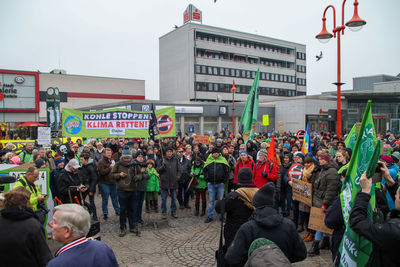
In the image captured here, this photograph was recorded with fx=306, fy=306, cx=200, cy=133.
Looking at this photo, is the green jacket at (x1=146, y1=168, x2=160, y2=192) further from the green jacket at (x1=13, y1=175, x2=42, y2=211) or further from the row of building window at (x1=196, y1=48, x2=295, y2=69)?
the row of building window at (x1=196, y1=48, x2=295, y2=69)

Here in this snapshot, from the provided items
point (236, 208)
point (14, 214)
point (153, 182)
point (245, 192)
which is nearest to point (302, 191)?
Answer: point (245, 192)

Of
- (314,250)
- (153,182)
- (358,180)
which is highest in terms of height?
(358,180)

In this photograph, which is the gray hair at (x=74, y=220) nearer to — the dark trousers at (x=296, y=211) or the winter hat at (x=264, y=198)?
the winter hat at (x=264, y=198)

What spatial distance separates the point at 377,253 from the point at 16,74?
42927 millimetres

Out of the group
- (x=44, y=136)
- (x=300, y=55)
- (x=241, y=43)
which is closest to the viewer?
(x=44, y=136)

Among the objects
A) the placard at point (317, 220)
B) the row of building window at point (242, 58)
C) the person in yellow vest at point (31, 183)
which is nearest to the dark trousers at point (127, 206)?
the person in yellow vest at point (31, 183)

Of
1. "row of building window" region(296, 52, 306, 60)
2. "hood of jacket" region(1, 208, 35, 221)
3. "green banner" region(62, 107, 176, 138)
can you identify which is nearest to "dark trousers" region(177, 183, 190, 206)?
"green banner" region(62, 107, 176, 138)

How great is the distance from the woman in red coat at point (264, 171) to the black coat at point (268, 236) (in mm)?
4621

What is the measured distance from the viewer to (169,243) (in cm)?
645

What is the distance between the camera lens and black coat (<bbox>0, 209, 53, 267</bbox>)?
3.08m

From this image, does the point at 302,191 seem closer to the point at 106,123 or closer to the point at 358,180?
the point at 358,180

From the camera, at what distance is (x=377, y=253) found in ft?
8.10

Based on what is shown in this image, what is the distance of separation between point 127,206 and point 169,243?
1360 mm

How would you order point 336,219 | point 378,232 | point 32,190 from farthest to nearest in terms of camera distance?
point 32,190
point 336,219
point 378,232
